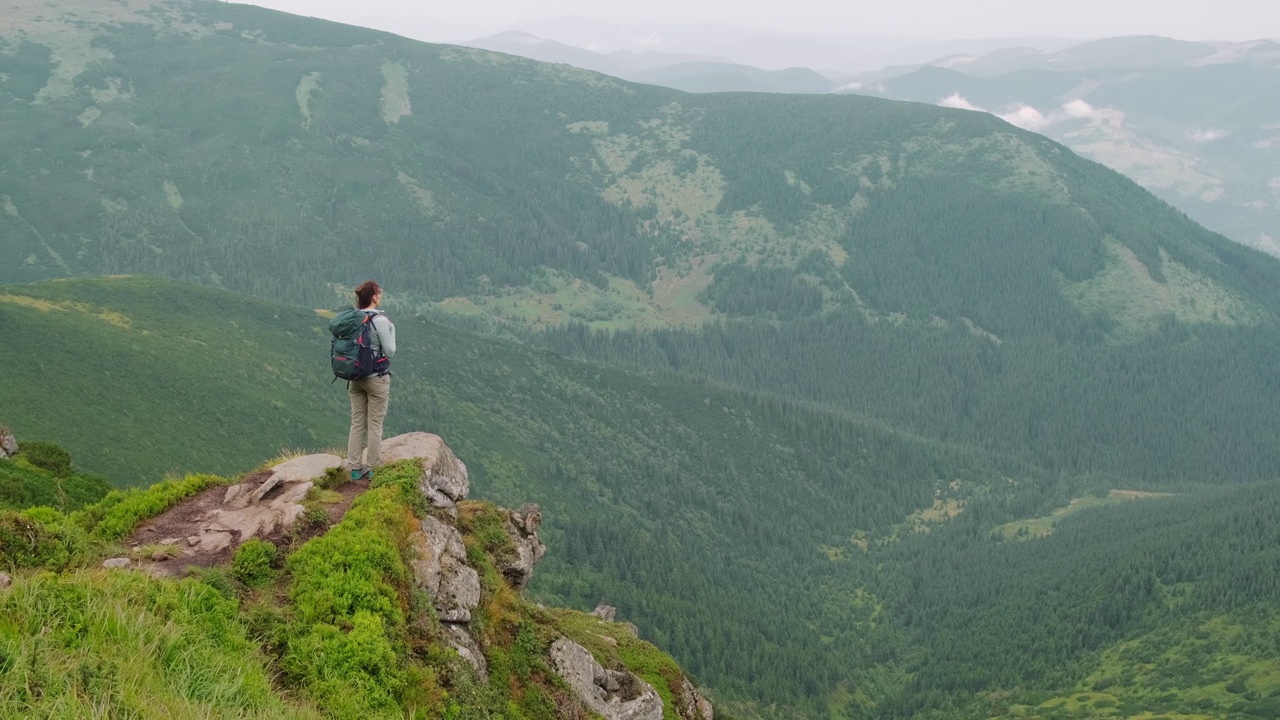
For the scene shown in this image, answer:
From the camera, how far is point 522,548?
3669cm

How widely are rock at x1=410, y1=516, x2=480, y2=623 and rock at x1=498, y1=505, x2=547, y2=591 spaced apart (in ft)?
13.7

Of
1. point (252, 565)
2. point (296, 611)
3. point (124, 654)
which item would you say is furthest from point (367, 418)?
point (124, 654)

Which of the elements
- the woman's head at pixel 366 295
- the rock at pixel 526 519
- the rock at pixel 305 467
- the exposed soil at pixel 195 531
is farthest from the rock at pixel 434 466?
the woman's head at pixel 366 295

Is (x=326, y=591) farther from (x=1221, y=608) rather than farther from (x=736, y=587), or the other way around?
(x=736, y=587)

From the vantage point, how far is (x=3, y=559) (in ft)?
64.1

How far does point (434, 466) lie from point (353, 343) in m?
6.16

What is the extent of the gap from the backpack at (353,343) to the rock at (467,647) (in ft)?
25.8

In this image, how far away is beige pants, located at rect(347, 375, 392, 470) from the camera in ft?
95.8

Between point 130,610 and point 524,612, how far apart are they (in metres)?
17.1

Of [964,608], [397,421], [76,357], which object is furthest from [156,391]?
[964,608]

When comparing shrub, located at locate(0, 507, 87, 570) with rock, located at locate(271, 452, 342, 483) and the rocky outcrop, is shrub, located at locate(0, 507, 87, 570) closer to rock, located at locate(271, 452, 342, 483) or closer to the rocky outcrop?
the rocky outcrop

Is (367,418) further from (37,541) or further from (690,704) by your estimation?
(690,704)

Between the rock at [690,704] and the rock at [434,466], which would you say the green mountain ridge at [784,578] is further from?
the rock at [434,466]

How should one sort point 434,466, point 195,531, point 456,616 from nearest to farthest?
point 195,531
point 456,616
point 434,466
